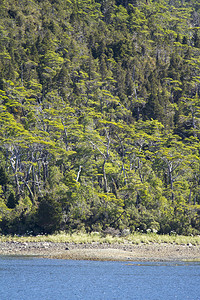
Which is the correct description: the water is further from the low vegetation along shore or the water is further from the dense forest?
the dense forest

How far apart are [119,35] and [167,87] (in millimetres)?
18658

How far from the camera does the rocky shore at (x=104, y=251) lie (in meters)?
32.7

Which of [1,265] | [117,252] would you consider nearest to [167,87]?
[117,252]

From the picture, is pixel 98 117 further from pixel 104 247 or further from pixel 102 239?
pixel 104 247

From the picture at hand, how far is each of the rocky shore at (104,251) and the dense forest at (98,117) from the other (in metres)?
5.54

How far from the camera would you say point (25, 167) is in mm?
49625

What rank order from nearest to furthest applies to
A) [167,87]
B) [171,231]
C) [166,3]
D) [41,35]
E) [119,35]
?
[171,231]
[167,87]
[41,35]
[119,35]
[166,3]

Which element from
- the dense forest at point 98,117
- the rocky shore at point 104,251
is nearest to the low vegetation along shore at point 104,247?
the rocky shore at point 104,251

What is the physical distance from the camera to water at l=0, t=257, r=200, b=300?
21234 millimetres

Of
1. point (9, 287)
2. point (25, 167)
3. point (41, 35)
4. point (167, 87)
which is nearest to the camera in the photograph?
point (9, 287)

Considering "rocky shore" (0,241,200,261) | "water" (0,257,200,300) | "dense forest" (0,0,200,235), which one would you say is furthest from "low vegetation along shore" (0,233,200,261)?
"dense forest" (0,0,200,235)

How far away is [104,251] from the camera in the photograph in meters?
34.5

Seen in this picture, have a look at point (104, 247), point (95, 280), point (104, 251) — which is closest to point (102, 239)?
point (104, 247)

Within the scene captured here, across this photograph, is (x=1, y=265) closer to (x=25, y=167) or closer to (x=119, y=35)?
(x=25, y=167)
